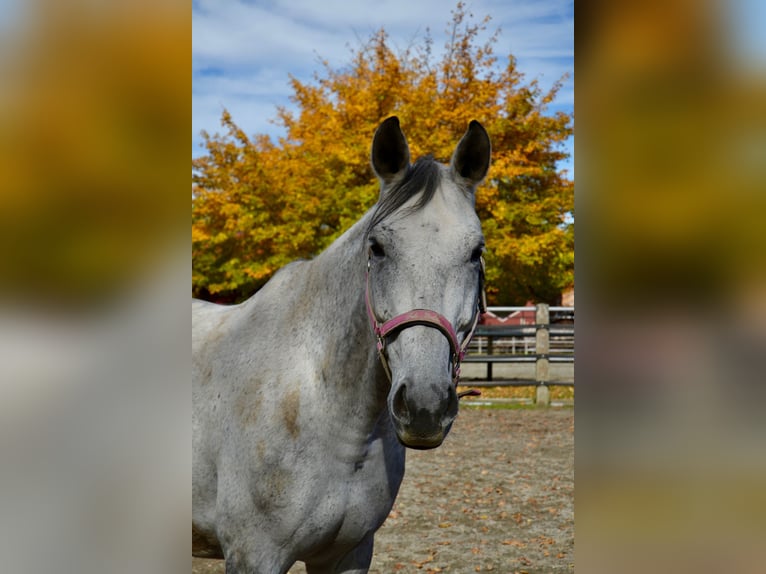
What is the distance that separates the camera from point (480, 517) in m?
6.34

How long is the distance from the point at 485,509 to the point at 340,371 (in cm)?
491

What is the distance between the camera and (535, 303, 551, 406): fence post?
12508 millimetres

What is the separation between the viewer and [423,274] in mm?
1848
